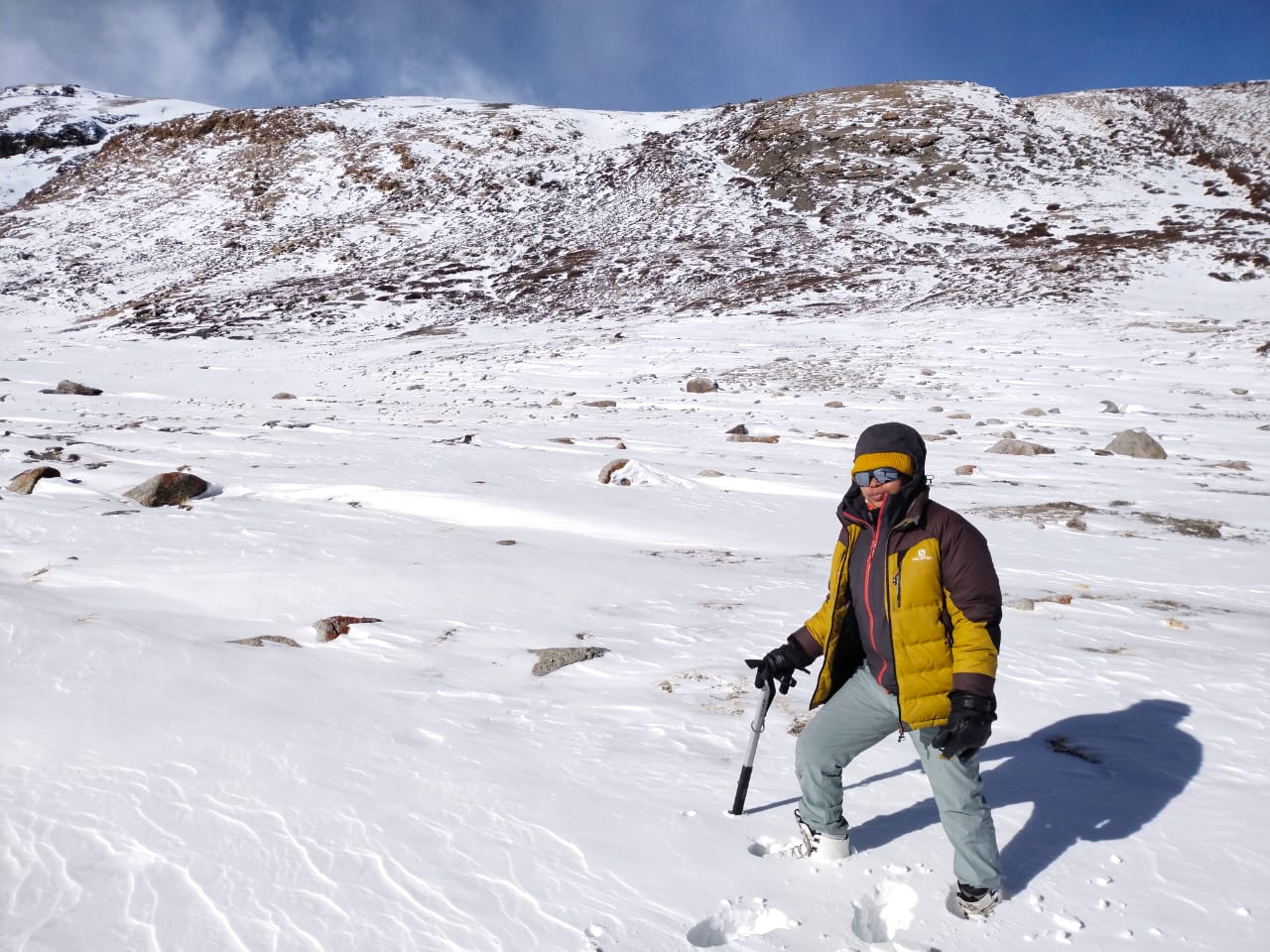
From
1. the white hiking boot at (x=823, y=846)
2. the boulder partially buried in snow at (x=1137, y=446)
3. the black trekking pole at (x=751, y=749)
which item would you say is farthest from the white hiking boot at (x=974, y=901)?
the boulder partially buried in snow at (x=1137, y=446)

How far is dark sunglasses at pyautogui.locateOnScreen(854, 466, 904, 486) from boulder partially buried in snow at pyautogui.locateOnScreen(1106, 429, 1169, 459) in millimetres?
10654

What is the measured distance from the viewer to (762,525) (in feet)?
28.3

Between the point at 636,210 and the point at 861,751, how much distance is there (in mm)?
45568

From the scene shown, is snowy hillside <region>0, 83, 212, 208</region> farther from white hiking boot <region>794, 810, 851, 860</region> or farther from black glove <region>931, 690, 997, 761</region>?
black glove <region>931, 690, 997, 761</region>

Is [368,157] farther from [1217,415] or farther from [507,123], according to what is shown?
[1217,415]

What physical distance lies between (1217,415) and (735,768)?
1419cm

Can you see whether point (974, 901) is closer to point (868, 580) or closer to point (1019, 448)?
point (868, 580)

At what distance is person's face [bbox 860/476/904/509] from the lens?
2752 mm

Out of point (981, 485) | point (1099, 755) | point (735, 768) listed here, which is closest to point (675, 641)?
point (735, 768)

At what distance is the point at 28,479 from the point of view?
28.2ft

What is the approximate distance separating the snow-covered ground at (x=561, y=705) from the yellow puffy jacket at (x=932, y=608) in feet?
2.79

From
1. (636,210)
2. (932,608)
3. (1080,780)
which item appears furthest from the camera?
(636,210)

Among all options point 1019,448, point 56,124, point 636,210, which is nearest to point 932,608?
point 1019,448

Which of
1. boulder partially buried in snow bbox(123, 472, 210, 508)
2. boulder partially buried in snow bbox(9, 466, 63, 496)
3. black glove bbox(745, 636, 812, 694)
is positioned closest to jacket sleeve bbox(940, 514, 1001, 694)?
black glove bbox(745, 636, 812, 694)
